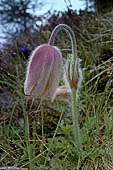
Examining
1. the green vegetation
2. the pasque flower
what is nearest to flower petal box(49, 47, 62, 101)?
the pasque flower

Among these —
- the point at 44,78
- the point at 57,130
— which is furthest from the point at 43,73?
the point at 57,130

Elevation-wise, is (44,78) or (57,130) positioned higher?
(44,78)

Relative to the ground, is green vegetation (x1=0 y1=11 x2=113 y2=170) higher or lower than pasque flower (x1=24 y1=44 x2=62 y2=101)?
lower

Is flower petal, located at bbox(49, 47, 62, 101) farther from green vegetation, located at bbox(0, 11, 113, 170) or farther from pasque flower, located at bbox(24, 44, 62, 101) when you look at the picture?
green vegetation, located at bbox(0, 11, 113, 170)

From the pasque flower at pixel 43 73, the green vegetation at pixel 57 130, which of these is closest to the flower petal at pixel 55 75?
the pasque flower at pixel 43 73

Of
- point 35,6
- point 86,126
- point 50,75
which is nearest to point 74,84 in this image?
point 50,75

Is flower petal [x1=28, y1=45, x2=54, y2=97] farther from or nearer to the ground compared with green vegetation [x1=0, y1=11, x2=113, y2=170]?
farther from the ground

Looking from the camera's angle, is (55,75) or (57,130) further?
(57,130)

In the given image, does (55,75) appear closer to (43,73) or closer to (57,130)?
(43,73)
